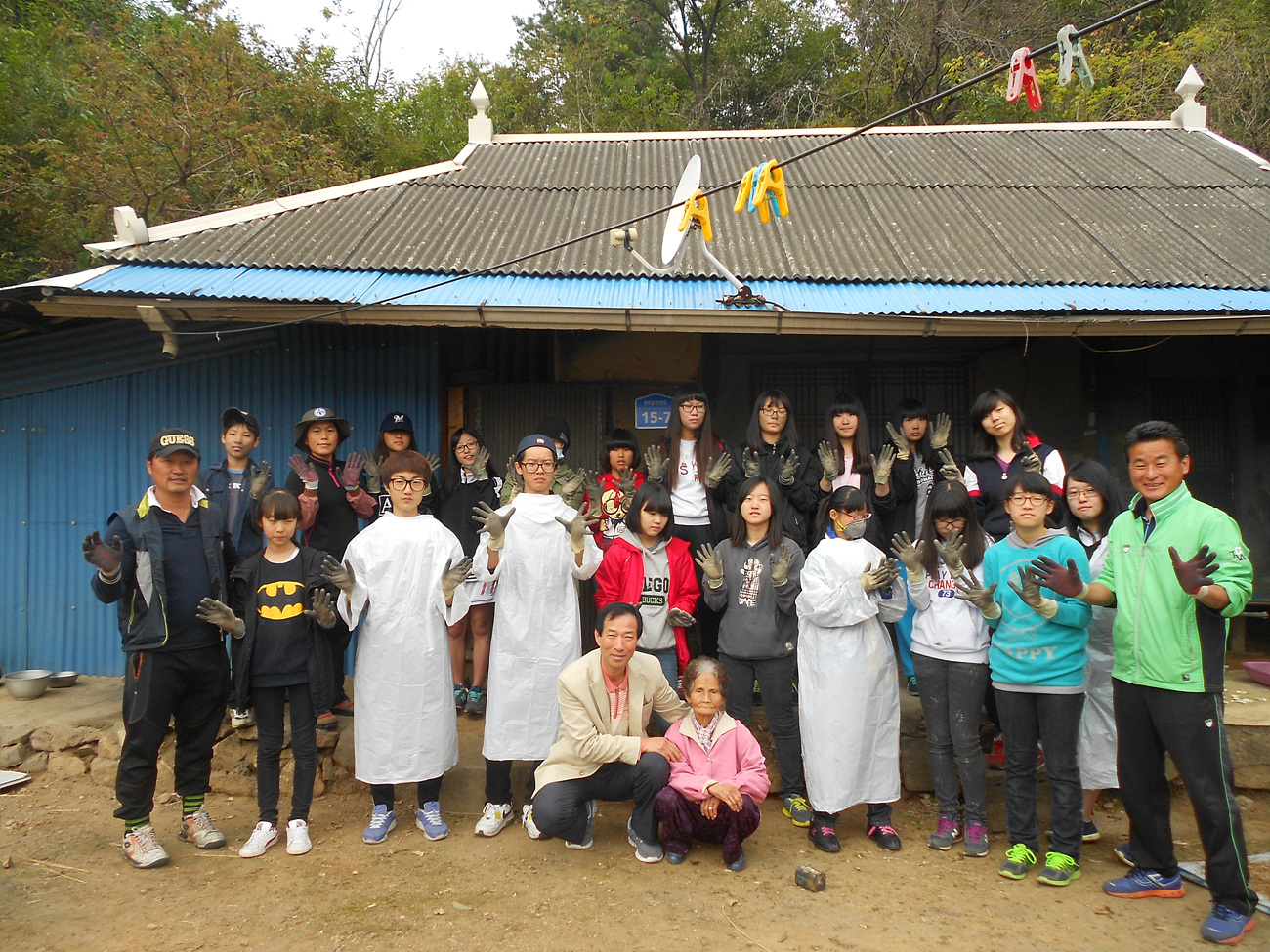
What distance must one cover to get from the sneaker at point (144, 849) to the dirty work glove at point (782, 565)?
10.4 feet

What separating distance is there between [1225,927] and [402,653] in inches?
143

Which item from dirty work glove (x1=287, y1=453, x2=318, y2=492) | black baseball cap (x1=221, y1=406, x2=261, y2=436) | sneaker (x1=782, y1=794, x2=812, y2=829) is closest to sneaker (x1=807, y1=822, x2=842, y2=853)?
sneaker (x1=782, y1=794, x2=812, y2=829)

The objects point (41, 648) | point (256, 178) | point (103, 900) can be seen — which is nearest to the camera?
point (103, 900)

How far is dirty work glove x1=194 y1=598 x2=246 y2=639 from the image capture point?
395cm

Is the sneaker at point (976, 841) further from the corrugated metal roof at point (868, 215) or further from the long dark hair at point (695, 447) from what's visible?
the corrugated metal roof at point (868, 215)

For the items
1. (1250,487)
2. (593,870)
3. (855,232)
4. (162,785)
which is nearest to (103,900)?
(162,785)

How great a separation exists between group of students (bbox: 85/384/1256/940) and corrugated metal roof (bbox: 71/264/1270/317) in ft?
3.35

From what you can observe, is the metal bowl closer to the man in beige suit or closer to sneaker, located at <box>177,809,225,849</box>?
sneaker, located at <box>177,809,225,849</box>

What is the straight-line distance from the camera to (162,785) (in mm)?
4930

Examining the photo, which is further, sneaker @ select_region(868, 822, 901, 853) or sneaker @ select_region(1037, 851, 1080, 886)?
sneaker @ select_region(868, 822, 901, 853)

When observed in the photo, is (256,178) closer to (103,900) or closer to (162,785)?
(162,785)

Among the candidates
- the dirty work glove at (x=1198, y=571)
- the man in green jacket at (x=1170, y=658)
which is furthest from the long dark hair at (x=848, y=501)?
the dirty work glove at (x=1198, y=571)

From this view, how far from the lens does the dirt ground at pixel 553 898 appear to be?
3342 mm

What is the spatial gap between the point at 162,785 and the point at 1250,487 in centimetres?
806
